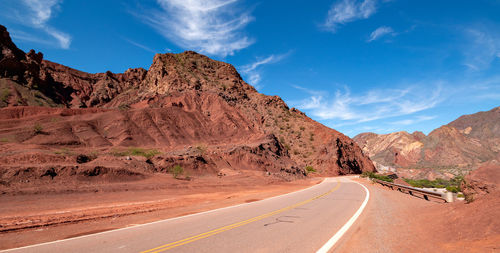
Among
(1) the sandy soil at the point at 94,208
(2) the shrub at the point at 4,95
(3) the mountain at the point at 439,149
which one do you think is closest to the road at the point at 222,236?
(1) the sandy soil at the point at 94,208

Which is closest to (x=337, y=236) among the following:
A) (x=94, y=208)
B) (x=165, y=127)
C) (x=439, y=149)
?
(x=94, y=208)

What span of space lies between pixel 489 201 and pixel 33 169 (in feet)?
87.0

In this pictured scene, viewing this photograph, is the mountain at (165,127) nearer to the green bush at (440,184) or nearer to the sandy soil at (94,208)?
the sandy soil at (94,208)

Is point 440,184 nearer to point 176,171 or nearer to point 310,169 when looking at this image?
→ point 310,169

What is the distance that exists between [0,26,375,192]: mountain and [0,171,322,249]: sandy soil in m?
4.42

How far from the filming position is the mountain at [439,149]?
404 feet

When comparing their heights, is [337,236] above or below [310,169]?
below

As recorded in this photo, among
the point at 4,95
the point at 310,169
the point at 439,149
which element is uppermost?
the point at 4,95

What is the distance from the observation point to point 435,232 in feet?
21.2

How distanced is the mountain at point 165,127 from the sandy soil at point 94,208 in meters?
4.42

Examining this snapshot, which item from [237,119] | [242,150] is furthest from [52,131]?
[237,119]

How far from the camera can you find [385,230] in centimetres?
693

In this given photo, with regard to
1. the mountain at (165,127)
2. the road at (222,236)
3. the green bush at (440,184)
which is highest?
the mountain at (165,127)

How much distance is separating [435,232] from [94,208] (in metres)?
14.8
